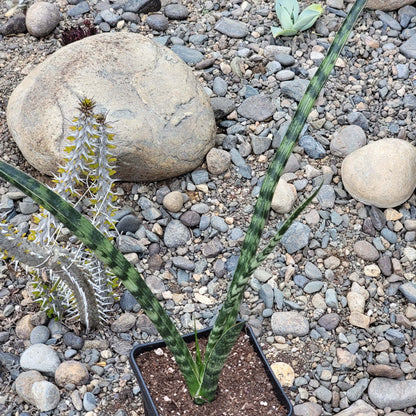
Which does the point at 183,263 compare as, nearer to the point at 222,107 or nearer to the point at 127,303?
the point at 127,303

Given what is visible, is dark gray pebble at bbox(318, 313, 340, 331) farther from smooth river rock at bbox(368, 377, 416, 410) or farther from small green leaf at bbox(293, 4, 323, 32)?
small green leaf at bbox(293, 4, 323, 32)

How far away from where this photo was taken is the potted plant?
1.27 m

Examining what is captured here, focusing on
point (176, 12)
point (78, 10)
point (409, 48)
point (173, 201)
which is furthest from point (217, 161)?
point (78, 10)

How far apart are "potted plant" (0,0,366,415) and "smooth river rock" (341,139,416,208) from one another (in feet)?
4.23

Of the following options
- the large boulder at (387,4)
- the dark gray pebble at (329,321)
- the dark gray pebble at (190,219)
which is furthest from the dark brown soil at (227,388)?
the large boulder at (387,4)

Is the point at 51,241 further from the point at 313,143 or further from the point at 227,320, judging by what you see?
the point at 313,143

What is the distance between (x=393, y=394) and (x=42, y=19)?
104 inches

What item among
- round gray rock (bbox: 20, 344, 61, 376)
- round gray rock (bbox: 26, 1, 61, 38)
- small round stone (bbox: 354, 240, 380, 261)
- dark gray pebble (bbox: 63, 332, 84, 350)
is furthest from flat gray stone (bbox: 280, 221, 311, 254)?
round gray rock (bbox: 26, 1, 61, 38)

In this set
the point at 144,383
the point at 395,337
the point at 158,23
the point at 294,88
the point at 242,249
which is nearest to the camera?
the point at 242,249

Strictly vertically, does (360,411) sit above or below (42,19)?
below

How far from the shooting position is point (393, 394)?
Result: 7.13 ft

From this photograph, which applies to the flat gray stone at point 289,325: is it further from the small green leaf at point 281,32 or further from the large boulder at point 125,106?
the small green leaf at point 281,32

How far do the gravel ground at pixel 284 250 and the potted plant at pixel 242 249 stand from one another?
0.65 meters

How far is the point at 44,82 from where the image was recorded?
109 inches
